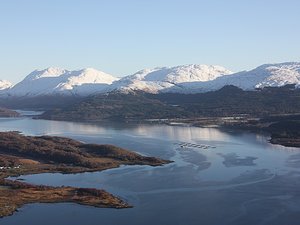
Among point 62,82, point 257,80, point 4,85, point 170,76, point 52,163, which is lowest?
point 52,163

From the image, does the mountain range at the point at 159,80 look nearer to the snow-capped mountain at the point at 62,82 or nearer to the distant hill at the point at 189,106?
the snow-capped mountain at the point at 62,82

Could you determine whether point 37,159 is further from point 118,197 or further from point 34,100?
point 34,100

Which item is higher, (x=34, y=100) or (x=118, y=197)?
(x=34, y=100)

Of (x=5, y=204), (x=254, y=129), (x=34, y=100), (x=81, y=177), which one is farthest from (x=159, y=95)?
(x=5, y=204)

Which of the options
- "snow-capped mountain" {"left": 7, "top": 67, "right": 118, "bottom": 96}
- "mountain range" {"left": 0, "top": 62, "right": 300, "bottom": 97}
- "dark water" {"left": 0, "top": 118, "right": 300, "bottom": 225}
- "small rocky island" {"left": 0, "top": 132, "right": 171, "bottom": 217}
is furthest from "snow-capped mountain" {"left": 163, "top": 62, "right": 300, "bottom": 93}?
"small rocky island" {"left": 0, "top": 132, "right": 171, "bottom": 217}

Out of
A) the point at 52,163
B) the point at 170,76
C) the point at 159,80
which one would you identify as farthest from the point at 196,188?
the point at 170,76

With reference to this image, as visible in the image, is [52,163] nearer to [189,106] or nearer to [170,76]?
[189,106]

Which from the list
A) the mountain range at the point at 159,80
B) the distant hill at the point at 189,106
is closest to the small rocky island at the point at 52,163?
the distant hill at the point at 189,106
